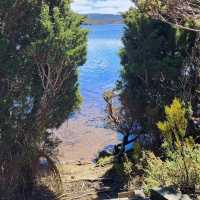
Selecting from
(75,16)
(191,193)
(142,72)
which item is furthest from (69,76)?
(191,193)

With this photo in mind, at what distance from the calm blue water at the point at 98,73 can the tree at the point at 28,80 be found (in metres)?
8.05

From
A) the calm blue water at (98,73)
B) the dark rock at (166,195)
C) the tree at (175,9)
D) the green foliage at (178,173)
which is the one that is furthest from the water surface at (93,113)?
the dark rock at (166,195)

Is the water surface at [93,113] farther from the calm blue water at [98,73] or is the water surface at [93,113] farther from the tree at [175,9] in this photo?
the tree at [175,9]

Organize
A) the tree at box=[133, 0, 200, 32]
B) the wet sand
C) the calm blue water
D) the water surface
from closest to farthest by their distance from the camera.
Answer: the tree at box=[133, 0, 200, 32]
the wet sand
the water surface
the calm blue water

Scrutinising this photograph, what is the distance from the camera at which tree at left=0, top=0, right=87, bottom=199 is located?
400 inches

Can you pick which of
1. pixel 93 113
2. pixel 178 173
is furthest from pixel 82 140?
pixel 178 173

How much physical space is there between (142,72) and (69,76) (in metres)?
2.10

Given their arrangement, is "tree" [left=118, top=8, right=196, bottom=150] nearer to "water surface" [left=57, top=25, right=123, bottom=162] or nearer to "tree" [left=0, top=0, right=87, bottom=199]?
"water surface" [left=57, top=25, right=123, bottom=162]

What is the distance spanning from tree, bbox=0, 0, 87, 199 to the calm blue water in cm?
805

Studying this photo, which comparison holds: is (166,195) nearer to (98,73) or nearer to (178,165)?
(178,165)

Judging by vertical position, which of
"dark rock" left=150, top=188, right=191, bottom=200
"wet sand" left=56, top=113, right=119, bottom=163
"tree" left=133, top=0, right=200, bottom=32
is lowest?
"wet sand" left=56, top=113, right=119, bottom=163

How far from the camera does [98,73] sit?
26.9 meters

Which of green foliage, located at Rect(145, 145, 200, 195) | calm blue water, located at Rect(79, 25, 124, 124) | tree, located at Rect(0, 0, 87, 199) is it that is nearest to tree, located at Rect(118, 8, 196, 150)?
tree, located at Rect(0, 0, 87, 199)

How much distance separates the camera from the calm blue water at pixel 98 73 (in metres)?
21.5
